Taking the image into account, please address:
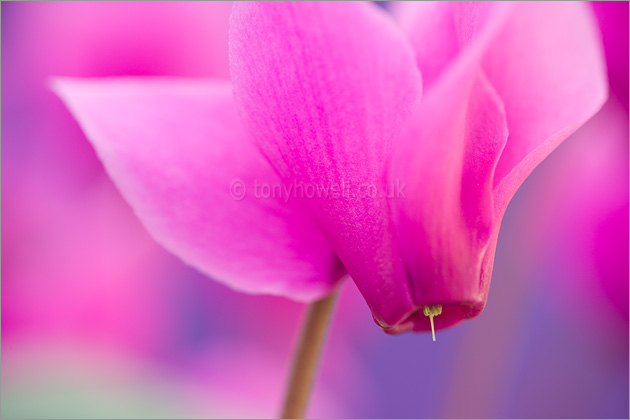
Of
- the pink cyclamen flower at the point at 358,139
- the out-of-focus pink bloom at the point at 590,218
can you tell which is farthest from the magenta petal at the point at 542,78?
the out-of-focus pink bloom at the point at 590,218

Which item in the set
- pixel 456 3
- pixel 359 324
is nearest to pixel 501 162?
pixel 456 3

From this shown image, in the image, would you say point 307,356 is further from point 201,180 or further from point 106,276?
point 106,276

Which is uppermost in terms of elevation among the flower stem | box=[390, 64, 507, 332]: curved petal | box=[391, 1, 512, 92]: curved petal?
box=[391, 1, 512, 92]: curved petal

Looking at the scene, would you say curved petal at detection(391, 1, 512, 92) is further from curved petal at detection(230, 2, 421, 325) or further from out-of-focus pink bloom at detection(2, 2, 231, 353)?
out-of-focus pink bloom at detection(2, 2, 231, 353)

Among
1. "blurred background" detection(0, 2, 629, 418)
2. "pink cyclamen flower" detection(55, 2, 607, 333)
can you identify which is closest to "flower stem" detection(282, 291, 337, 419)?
"pink cyclamen flower" detection(55, 2, 607, 333)

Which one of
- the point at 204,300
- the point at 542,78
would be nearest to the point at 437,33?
the point at 542,78

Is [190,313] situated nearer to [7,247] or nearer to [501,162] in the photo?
[7,247]
